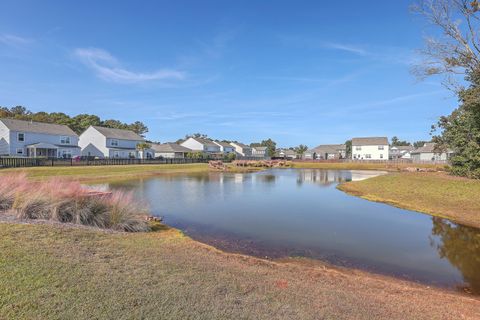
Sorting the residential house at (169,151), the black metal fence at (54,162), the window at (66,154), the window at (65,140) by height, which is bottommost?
the black metal fence at (54,162)

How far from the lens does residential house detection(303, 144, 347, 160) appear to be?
113125mm

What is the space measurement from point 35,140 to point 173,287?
59.0 m

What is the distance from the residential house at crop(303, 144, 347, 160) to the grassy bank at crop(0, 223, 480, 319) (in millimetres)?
108974

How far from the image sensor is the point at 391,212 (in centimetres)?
1675

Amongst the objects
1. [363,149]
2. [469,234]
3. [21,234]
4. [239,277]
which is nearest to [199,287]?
[239,277]

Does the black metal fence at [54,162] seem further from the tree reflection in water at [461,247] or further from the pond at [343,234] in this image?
the tree reflection in water at [461,247]

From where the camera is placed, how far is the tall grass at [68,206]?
9.76 metres

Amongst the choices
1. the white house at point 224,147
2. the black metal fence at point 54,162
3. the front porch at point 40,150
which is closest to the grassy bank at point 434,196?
the black metal fence at point 54,162

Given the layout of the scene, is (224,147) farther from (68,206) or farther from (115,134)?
(68,206)

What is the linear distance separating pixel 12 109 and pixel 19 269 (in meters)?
103

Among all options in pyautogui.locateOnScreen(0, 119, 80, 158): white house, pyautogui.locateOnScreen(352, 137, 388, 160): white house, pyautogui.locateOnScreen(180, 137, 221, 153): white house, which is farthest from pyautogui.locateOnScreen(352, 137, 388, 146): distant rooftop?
pyautogui.locateOnScreen(0, 119, 80, 158): white house

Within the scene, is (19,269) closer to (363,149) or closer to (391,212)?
(391,212)

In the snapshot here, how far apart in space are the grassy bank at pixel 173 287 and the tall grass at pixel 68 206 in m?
1.86

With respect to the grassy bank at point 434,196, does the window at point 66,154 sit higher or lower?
higher
